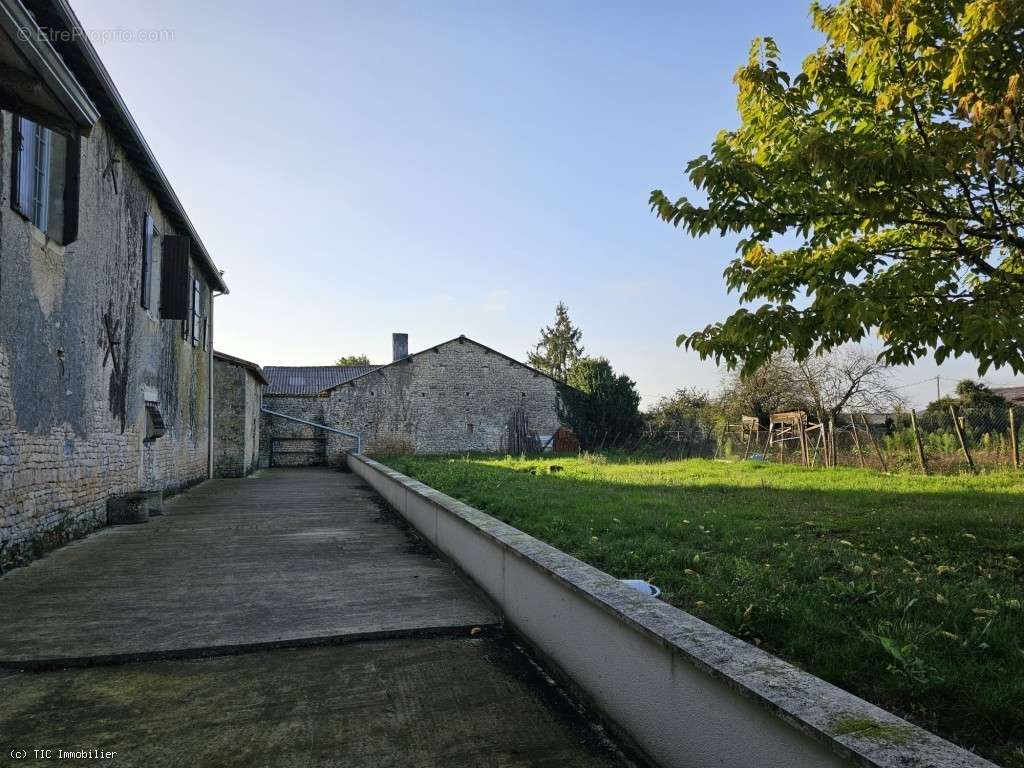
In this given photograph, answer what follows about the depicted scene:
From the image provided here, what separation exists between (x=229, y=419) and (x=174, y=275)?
21.4 ft

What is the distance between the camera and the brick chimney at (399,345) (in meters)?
33.1

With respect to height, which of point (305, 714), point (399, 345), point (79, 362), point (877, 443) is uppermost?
point (399, 345)

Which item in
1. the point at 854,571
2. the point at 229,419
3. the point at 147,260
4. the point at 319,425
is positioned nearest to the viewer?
the point at 854,571

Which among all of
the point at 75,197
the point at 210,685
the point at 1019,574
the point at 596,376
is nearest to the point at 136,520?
the point at 75,197

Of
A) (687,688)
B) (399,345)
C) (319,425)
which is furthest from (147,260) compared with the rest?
(399,345)

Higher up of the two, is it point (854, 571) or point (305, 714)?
point (854, 571)

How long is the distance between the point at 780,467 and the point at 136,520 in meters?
12.2

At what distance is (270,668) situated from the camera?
10.7ft

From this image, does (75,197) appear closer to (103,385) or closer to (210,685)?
(103,385)

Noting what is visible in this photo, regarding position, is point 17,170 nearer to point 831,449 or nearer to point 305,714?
point 305,714

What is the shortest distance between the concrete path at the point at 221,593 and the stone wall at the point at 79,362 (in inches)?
23.2

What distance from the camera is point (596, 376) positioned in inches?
1080

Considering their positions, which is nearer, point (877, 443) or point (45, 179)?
point (45, 179)

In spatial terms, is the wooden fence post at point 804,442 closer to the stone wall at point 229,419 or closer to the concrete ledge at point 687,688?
the concrete ledge at point 687,688
